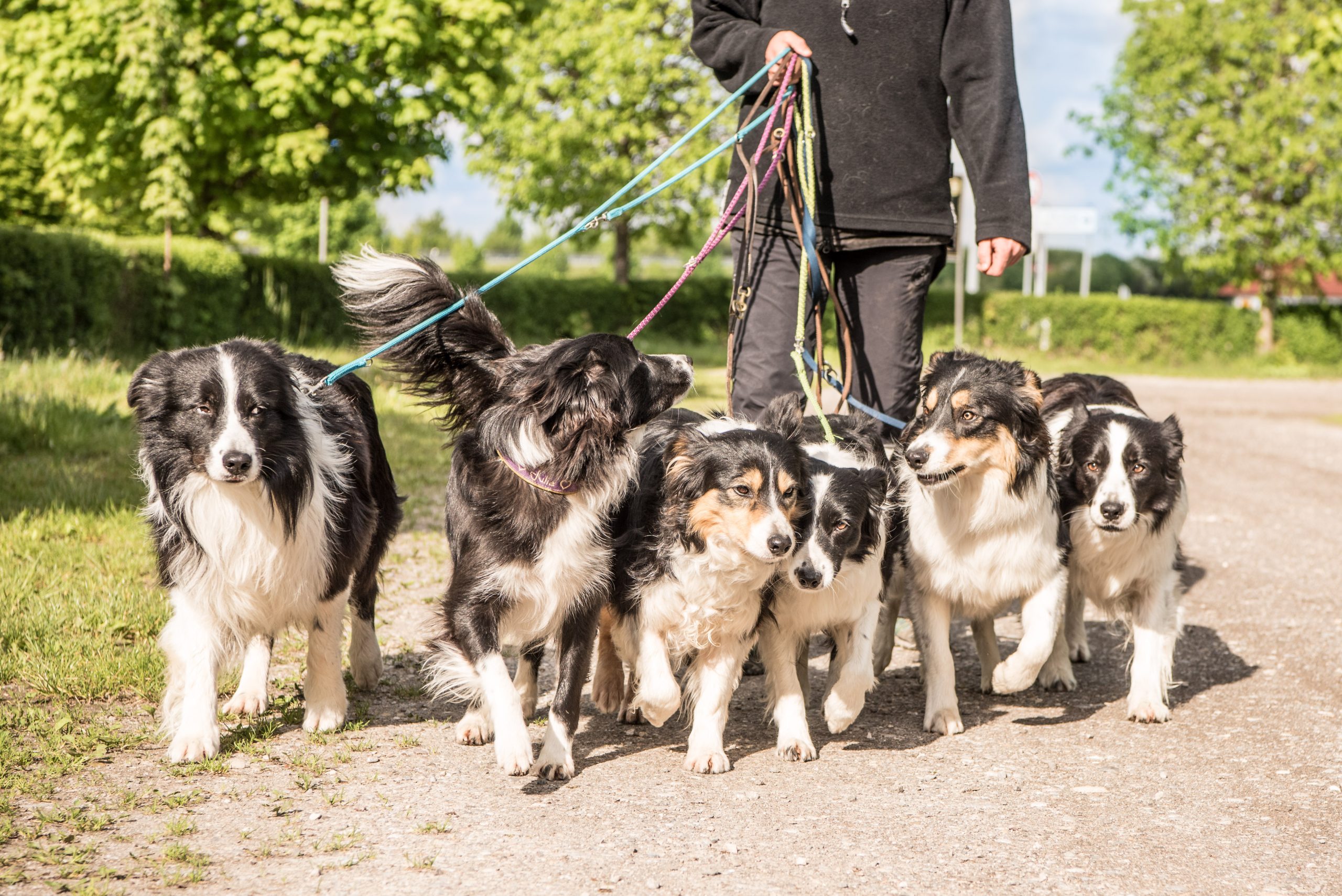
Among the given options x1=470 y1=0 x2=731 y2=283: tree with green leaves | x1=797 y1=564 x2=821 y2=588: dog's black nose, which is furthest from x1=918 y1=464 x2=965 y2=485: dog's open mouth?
x1=470 y1=0 x2=731 y2=283: tree with green leaves

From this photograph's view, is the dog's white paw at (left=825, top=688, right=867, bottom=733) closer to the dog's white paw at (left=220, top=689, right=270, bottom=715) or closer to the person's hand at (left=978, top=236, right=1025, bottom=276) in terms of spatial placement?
the person's hand at (left=978, top=236, right=1025, bottom=276)

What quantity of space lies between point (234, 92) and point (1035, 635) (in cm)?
1456

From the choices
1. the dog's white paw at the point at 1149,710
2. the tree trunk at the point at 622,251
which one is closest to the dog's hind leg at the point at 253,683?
the dog's white paw at the point at 1149,710

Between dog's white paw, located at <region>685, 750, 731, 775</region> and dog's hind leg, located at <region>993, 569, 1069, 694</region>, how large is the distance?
3.92ft

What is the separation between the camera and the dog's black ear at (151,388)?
3.85 m

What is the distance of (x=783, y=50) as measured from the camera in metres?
4.80

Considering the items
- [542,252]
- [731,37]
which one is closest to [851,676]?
[542,252]

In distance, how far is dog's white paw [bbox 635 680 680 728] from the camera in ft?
13.3

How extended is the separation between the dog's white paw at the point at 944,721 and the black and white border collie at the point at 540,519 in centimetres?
140

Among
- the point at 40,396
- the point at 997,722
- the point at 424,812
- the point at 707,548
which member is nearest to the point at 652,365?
the point at 707,548

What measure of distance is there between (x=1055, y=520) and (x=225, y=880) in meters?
3.18

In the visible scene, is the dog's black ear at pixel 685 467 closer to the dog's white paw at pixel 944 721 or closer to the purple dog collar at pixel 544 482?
the purple dog collar at pixel 544 482

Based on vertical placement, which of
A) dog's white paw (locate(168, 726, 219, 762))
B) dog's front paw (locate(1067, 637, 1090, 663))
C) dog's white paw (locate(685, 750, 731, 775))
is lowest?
dog's front paw (locate(1067, 637, 1090, 663))

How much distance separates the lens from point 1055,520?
15.2 ft
